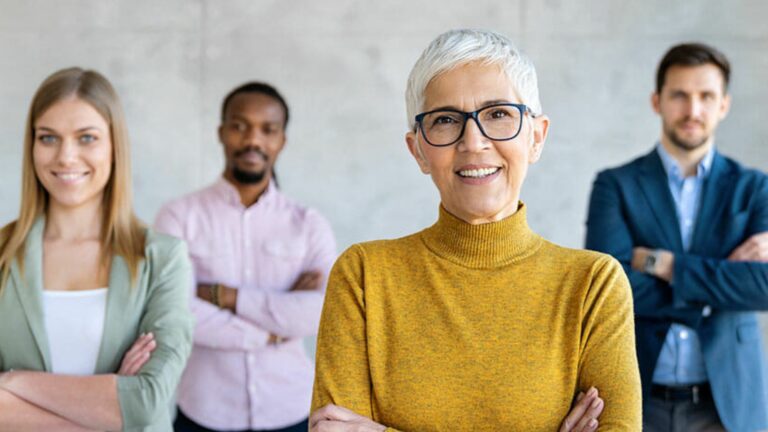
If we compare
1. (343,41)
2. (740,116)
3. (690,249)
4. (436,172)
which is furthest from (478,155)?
(740,116)

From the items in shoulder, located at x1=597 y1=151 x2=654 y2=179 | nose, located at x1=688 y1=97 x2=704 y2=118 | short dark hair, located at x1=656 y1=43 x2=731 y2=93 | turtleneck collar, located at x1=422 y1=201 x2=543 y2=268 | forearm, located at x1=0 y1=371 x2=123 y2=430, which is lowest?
forearm, located at x1=0 y1=371 x2=123 y2=430

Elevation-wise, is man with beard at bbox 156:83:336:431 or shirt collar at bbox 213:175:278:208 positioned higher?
shirt collar at bbox 213:175:278:208

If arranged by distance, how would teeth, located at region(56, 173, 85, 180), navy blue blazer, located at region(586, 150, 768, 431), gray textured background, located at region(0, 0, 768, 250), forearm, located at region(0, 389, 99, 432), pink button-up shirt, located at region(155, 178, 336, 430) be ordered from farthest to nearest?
gray textured background, located at region(0, 0, 768, 250)
pink button-up shirt, located at region(155, 178, 336, 430)
navy blue blazer, located at region(586, 150, 768, 431)
teeth, located at region(56, 173, 85, 180)
forearm, located at region(0, 389, 99, 432)

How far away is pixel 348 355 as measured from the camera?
1.88 m

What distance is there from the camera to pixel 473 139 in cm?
183

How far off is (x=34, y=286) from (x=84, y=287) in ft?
0.43

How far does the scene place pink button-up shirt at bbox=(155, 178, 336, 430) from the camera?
3459mm

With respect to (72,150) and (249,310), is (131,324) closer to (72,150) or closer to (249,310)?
(72,150)

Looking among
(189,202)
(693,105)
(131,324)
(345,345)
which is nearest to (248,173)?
(189,202)

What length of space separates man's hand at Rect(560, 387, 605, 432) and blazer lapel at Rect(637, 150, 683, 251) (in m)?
1.54

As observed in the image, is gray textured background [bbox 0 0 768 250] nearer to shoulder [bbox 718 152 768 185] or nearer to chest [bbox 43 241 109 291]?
shoulder [bbox 718 152 768 185]

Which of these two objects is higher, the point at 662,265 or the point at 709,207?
the point at 709,207

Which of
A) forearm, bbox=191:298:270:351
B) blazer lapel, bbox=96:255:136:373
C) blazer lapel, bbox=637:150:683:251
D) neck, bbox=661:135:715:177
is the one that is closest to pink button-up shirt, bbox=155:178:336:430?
forearm, bbox=191:298:270:351

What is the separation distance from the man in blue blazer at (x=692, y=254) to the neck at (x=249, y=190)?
1317 mm
